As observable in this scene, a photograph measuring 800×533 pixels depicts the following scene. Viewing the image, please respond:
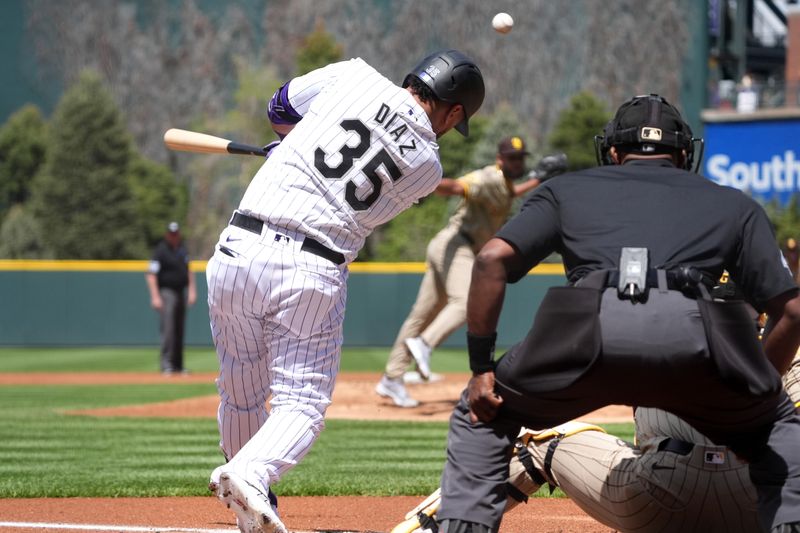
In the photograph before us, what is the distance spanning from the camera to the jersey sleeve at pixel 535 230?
10.3 feet

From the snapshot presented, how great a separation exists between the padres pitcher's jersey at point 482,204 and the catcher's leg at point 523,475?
5335mm

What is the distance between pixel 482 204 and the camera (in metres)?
9.16

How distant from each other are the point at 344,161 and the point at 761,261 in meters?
1.42

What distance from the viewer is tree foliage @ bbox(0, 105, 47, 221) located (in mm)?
50625

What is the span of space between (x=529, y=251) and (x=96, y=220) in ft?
146

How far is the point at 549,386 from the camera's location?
3.06 m

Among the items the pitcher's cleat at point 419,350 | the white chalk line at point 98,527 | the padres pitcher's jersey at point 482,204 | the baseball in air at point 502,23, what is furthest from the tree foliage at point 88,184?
the white chalk line at point 98,527

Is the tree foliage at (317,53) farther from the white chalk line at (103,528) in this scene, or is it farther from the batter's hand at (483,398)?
the batter's hand at (483,398)

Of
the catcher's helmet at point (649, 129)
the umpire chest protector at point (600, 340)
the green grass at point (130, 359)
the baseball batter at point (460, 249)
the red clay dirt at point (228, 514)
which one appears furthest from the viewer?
the green grass at point (130, 359)

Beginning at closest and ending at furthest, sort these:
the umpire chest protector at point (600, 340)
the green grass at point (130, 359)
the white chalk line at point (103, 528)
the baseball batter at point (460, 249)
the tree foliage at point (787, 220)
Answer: the umpire chest protector at point (600, 340)
the white chalk line at point (103, 528)
the baseball batter at point (460, 249)
the green grass at point (130, 359)
the tree foliage at point (787, 220)

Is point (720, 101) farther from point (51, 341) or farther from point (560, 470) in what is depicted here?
point (560, 470)

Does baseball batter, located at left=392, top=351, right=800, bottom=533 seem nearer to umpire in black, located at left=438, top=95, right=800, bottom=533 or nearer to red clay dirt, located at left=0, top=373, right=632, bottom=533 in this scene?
umpire in black, located at left=438, top=95, right=800, bottom=533

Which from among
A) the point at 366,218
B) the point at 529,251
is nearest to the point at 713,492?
the point at 529,251

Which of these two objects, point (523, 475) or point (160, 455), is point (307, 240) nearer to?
point (523, 475)
